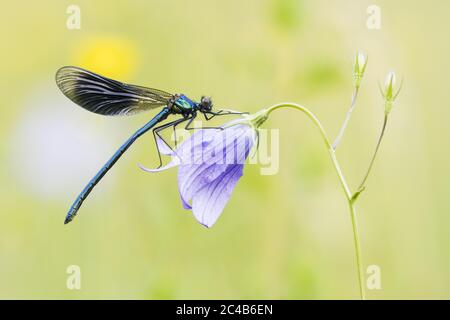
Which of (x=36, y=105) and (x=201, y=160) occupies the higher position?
(x=36, y=105)

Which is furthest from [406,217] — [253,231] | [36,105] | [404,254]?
[36,105]

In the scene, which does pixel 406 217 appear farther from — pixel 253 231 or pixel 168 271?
pixel 168 271

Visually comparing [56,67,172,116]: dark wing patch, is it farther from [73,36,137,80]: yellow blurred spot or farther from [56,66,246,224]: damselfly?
[73,36,137,80]: yellow blurred spot

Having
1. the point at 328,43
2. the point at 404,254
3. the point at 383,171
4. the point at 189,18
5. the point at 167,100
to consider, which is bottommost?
the point at 404,254

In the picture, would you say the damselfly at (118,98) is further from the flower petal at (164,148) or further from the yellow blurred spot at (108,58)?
the yellow blurred spot at (108,58)

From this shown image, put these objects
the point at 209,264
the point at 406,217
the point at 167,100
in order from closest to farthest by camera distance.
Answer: the point at 167,100 → the point at 209,264 → the point at 406,217

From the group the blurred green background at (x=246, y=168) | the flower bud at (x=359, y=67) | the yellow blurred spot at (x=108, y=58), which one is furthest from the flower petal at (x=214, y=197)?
the yellow blurred spot at (x=108, y=58)

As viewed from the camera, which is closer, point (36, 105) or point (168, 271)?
point (168, 271)

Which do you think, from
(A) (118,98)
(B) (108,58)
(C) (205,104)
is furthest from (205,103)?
(B) (108,58)
